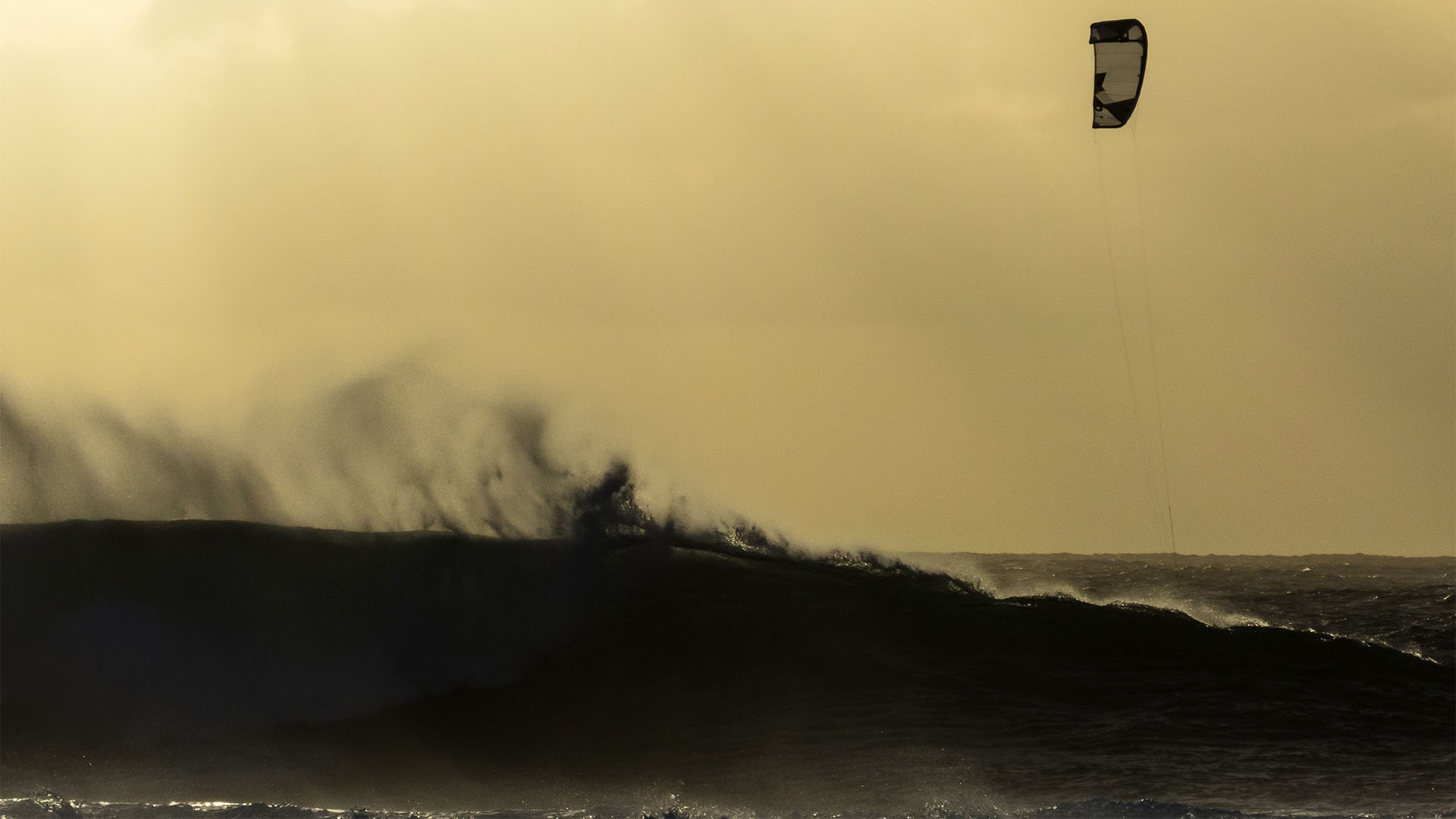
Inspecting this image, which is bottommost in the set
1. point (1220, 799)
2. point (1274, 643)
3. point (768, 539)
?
point (1220, 799)

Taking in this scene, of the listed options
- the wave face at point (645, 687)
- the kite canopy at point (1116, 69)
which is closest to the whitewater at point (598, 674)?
the wave face at point (645, 687)

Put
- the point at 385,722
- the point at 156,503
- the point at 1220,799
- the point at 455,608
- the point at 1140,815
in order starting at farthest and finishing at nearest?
the point at 156,503 → the point at 455,608 → the point at 385,722 → the point at 1220,799 → the point at 1140,815

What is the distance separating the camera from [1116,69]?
9719 millimetres

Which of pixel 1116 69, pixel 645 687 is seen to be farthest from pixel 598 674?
pixel 1116 69

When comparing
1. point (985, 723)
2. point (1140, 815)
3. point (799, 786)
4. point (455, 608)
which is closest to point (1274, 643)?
point (985, 723)

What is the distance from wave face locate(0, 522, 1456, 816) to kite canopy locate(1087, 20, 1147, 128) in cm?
404

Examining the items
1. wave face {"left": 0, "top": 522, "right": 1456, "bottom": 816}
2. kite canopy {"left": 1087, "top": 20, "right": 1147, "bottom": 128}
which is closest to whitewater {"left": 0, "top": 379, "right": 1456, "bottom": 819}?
wave face {"left": 0, "top": 522, "right": 1456, "bottom": 816}

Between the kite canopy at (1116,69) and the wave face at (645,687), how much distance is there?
404cm

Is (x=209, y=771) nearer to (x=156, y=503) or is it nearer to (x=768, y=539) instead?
(x=156, y=503)

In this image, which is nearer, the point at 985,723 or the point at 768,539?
the point at 985,723

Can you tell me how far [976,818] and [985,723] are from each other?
6.16ft

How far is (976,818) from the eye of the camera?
7.20 metres

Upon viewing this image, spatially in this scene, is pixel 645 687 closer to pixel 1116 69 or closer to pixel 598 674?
pixel 598 674

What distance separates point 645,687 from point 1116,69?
582cm
